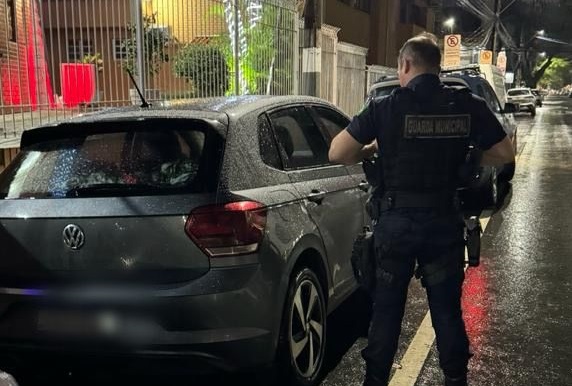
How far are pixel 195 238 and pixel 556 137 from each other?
22.1 meters

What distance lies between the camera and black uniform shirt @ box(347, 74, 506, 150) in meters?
3.09

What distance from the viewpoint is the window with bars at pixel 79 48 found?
291 inches

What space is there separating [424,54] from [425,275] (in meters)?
1.07

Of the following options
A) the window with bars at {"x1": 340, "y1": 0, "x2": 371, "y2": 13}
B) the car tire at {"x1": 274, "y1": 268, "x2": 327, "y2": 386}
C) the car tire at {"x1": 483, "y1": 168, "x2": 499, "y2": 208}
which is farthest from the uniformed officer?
the window with bars at {"x1": 340, "y1": 0, "x2": 371, "y2": 13}

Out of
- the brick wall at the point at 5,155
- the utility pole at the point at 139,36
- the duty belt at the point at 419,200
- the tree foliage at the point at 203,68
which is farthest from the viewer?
the tree foliage at the point at 203,68

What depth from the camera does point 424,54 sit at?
3137mm

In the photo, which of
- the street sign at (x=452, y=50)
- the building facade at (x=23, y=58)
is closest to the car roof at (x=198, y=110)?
the building facade at (x=23, y=58)

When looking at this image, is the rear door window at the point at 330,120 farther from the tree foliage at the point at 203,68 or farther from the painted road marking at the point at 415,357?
the tree foliage at the point at 203,68

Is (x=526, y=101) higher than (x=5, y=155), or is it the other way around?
(x=5, y=155)

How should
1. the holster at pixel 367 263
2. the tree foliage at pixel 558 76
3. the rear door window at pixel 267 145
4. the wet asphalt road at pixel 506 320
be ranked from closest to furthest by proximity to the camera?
the holster at pixel 367 263 < the rear door window at pixel 267 145 < the wet asphalt road at pixel 506 320 < the tree foliage at pixel 558 76

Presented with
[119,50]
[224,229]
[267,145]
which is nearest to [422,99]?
[267,145]

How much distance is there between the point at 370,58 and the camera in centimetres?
2755

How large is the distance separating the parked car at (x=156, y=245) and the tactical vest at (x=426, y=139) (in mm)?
684

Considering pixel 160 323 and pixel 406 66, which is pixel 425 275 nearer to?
pixel 406 66
